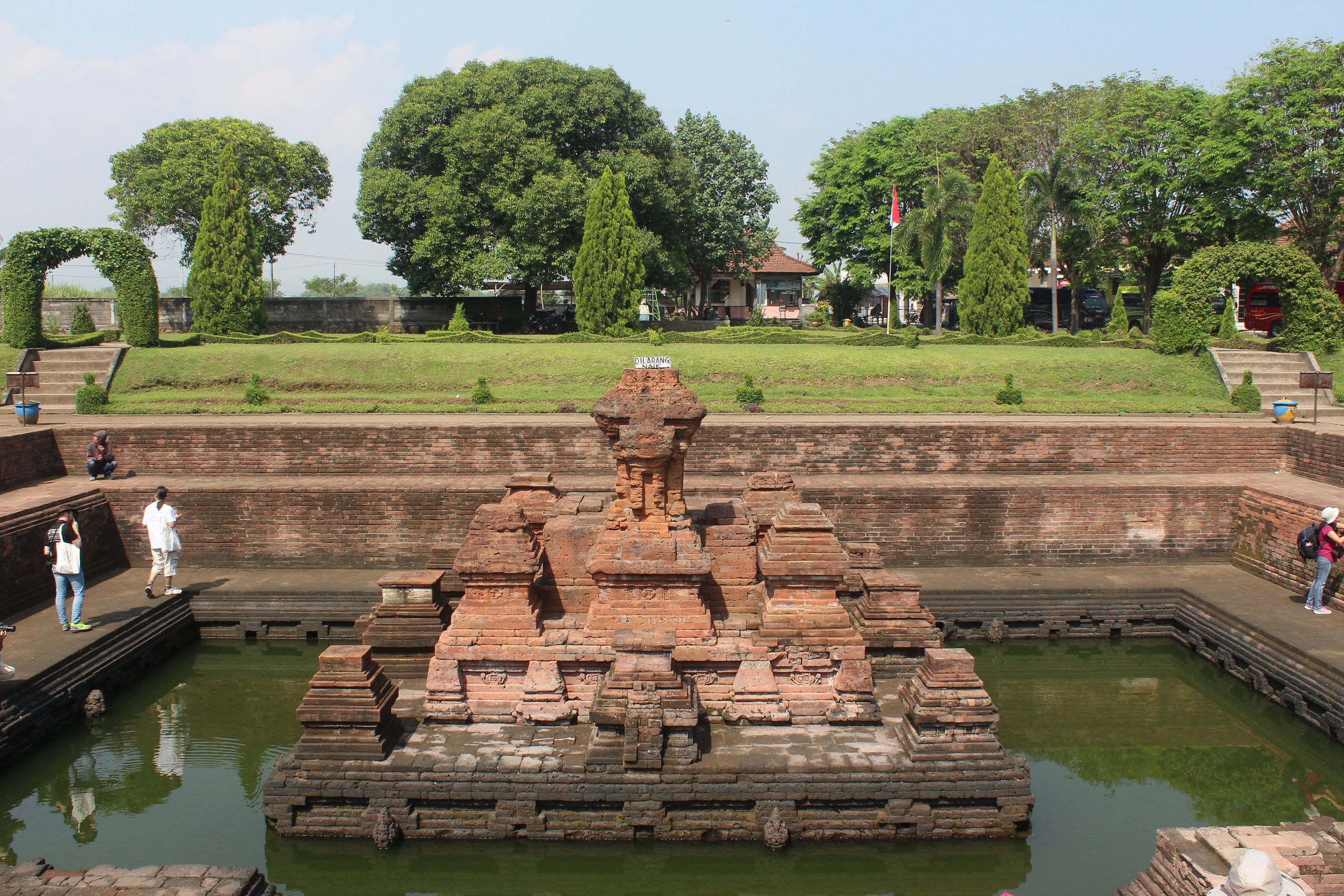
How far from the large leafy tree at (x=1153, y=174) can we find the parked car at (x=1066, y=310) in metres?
4.28

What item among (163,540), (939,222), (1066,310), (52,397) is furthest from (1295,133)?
(52,397)

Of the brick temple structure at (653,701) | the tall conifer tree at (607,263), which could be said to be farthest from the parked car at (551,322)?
the brick temple structure at (653,701)

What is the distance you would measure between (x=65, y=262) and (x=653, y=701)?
19387 mm

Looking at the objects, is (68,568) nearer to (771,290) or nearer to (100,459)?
(100,459)

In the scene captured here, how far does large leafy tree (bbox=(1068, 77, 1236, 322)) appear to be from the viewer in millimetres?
25031

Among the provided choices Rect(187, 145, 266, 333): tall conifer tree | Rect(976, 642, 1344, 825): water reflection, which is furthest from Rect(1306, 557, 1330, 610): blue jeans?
Rect(187, 145, 266, 333): tall conifer tree

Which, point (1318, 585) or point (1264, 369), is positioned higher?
point (1264, 369)

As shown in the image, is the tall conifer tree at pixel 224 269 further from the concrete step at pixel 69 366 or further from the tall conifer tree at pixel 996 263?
the tall conifer tree at pixel 996 263

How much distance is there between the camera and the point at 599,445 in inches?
560

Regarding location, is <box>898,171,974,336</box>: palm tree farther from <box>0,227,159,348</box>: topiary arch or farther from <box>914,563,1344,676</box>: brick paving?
<box>0,227,159,348</box>: topiary arch

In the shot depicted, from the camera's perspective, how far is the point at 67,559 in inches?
363

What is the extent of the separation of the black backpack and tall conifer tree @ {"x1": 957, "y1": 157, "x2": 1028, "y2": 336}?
14794 millimetres

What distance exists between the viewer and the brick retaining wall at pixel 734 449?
46.0ft

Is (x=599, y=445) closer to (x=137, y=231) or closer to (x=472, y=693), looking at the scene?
(x=472, y=693)
